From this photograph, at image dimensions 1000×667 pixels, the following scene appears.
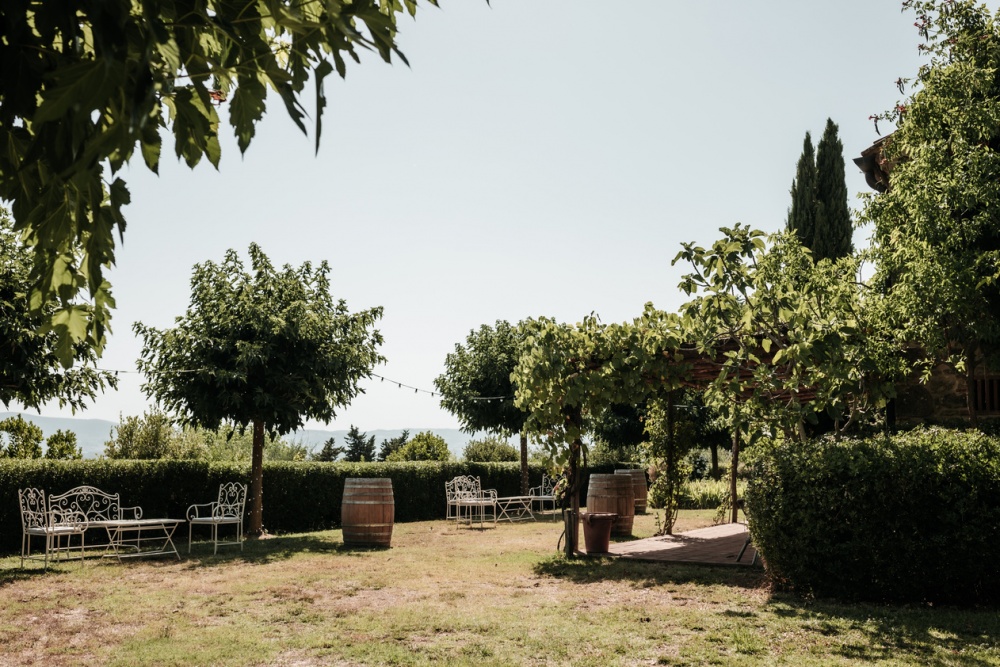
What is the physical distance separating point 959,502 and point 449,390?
1583 centimetres

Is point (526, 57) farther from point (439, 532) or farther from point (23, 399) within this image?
point (439, 532)

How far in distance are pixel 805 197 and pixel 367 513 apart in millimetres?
16068

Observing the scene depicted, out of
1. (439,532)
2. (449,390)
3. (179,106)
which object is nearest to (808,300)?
(179,106)

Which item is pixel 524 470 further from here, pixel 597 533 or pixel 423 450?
pixel 597 533

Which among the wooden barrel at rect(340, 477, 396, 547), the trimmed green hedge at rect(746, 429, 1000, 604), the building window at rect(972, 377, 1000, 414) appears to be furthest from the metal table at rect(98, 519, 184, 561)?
the building window at rect(972, 377, 1000, 414)

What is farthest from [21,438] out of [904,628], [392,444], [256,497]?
[904,628]

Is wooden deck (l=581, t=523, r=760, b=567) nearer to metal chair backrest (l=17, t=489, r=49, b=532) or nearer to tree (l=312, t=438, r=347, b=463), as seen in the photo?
metal chair backrest (l=17, t=489, r=49, b=532)

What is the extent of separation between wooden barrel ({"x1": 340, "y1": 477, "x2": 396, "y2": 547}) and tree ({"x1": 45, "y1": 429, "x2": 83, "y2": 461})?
330 inches

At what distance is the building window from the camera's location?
1180 centimetres

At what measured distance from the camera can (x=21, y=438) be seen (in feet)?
58.2

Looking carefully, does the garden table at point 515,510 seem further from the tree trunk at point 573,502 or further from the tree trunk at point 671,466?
the tree trunk at point 573,502

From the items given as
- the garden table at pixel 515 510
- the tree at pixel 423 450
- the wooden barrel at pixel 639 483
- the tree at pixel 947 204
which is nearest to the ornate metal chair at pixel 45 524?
the garden table at pixel 515 510

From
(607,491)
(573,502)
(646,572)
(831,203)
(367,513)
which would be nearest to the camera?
(646,572)

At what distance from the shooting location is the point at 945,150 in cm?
979
